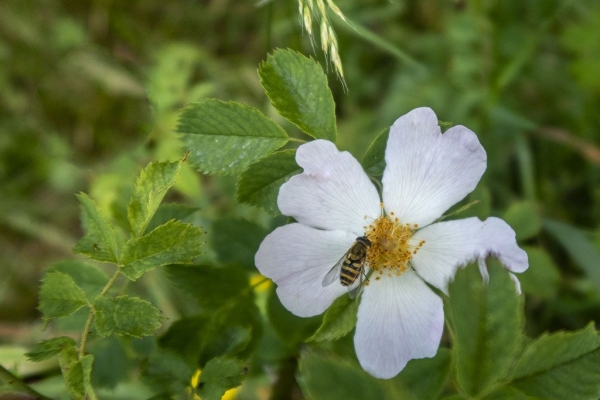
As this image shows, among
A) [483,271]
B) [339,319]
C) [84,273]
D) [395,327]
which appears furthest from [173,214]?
[483,271]

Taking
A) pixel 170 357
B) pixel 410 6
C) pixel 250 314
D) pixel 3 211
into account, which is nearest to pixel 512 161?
pixel 410 6

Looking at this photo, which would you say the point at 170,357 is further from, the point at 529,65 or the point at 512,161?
the point at 529,65

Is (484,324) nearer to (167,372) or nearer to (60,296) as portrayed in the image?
(167,372)

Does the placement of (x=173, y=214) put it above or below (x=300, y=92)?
below

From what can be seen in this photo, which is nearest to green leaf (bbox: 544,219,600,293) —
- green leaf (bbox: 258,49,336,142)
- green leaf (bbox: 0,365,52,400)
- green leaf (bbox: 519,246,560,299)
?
green leaf (bbox: 519,246,560,299)

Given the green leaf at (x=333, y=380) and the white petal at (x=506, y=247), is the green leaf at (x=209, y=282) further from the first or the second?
the white petal at (x=506, y=247)

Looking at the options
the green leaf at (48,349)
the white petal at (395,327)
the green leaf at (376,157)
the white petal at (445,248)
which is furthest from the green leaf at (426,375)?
the green leaf at (48,349)

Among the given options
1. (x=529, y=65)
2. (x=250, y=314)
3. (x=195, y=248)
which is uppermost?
(x=195, y=248)

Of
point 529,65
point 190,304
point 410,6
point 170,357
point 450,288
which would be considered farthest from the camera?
point 410,6
